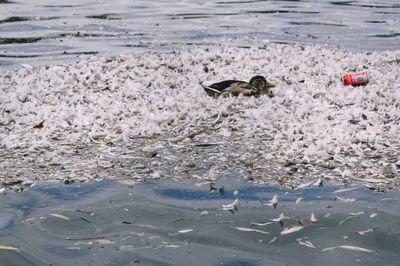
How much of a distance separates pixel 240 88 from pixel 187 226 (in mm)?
3300

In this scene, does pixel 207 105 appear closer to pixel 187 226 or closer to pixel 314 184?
pixel 314 184

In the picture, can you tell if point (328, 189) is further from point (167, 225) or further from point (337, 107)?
point (337, 107)

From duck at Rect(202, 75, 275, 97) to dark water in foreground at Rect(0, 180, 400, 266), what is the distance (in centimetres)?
240

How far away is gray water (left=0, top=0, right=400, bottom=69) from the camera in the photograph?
11.4 m

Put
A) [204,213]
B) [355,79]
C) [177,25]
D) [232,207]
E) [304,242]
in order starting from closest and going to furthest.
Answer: [304,242] < [204,213] < [232,207] < [355,79] < [177,25]

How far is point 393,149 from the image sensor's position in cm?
536

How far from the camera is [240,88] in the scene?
7.03 metres

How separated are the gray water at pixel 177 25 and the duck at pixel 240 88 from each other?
13.7ft

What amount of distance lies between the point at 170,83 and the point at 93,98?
1166 millimetres

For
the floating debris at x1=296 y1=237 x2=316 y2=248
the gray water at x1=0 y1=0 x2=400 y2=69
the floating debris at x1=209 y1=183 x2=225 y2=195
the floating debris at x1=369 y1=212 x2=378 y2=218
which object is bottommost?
the floating debris at x1=296 y1=237 x2=316 y2=248

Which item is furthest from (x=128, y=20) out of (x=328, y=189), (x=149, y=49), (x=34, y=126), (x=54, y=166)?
(x=328, y=189)

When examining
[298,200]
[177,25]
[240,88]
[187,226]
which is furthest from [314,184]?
[177,25]

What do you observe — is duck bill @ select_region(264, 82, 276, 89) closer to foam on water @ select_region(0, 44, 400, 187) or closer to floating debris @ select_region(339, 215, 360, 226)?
foam on water @ select_region(0, 44, 400, 187)

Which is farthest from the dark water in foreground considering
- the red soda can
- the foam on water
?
the red soda can
